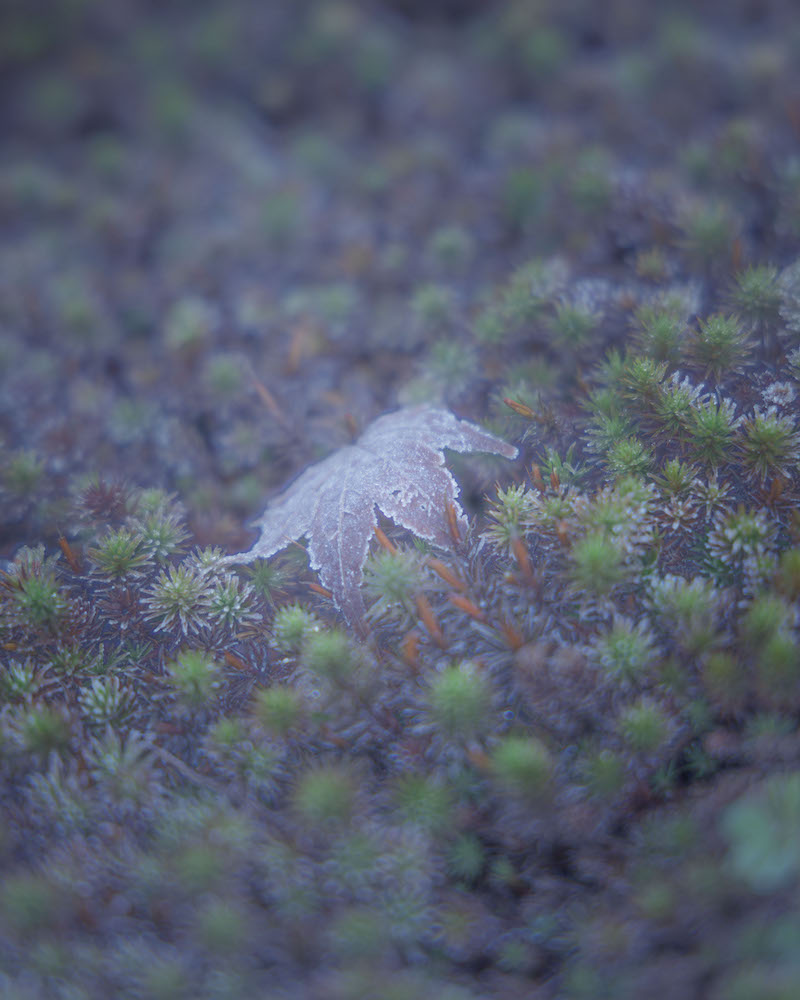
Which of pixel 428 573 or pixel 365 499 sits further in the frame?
pixel 365 499

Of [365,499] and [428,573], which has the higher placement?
[365,499]

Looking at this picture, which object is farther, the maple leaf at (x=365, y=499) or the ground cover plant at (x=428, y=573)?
the maple leaf at (x=365, y=499)

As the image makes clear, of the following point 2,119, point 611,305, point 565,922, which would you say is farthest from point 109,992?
point 2,119

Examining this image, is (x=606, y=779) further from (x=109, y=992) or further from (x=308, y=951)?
(x=109, y=992)

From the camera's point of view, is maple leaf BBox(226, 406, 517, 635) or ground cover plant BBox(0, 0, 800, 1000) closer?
ground cover plant BBox(0, 0, 800, 1000)
